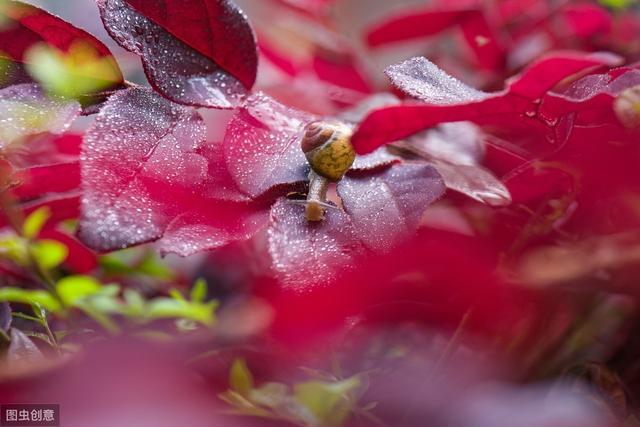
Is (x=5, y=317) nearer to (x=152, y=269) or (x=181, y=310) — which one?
(x=181, y=310)

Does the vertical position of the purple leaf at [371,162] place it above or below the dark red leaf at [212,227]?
above

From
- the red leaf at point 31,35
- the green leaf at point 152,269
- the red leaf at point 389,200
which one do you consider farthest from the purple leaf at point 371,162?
the green leaf at point 152,269

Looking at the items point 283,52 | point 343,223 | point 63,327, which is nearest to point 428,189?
point 343,223

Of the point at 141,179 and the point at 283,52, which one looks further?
the point at 283,52

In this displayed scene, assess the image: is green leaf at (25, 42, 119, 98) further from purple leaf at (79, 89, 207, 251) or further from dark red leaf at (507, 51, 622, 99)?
dark red leaf at (507, 51, 622, 99)

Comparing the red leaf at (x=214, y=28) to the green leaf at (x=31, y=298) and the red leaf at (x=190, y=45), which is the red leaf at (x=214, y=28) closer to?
the red leaf at (x=190, y=45)

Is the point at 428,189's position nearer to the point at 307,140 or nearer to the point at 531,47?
the point at 307,140
